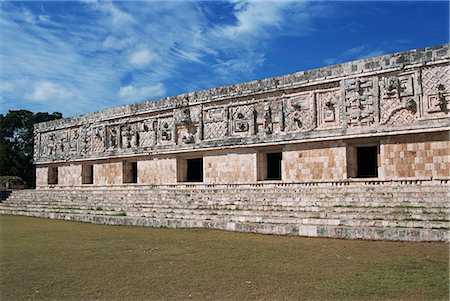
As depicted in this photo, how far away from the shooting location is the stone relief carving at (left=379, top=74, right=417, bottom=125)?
37.9 feet

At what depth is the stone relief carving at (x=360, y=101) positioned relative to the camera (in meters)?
12.2

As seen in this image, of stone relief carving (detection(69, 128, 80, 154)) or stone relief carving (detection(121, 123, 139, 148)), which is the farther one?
stone relief carving (detection(69, 128, 80, 154))

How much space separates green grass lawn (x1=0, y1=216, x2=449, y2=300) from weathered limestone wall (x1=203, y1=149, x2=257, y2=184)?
20.6ft

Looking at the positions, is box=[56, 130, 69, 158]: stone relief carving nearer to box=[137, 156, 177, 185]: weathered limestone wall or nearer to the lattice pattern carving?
the lattice pattern carving

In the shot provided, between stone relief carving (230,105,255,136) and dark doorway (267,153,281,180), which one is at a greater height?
stone relief carving (230,105,255,136)

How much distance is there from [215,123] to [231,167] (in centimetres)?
185

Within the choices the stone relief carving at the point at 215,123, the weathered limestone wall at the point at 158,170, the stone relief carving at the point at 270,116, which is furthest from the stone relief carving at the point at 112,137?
the stone relief carving at the point at 270,116

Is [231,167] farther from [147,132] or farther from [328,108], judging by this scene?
[147,132]

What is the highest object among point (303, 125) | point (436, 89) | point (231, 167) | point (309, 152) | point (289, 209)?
point (436, 89)

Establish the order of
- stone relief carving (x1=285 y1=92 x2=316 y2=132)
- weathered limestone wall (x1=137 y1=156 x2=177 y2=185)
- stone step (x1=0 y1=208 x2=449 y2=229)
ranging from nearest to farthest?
1. stone step (x1=0 y1=208 x2=449 y2=229)
2. stone relief carving (x1=285 y1=92 x2=316 y2=132)
3. weathered limestone wall (x1=137 y1=156 x2=177 y2=185)

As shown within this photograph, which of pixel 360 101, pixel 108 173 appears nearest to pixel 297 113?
pixel 360 101

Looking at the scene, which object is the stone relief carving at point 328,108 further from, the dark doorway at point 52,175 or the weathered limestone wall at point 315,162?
the dark doorway at point 52,175

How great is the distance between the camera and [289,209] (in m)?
11.2

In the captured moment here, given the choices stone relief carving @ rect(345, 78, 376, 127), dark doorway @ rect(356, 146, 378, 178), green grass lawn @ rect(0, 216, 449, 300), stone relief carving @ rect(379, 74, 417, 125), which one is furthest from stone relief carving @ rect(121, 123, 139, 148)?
stone relief carving @ rect(379, 74, 417, 125)
